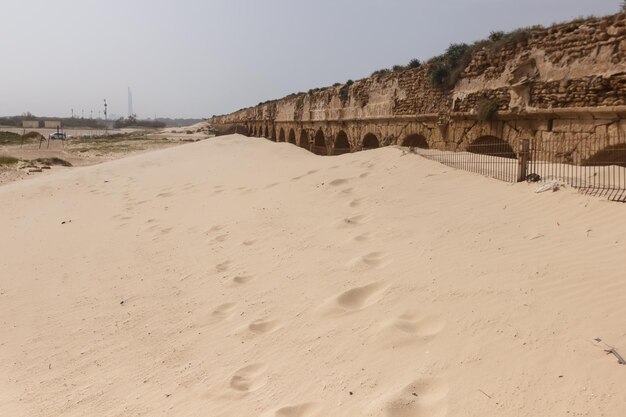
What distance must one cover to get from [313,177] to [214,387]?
5.87 m

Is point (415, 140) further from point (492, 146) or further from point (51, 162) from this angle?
point (51, 162)

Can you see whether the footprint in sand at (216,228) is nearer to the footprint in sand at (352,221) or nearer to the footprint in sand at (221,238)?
the footprint in sand at (221,238)

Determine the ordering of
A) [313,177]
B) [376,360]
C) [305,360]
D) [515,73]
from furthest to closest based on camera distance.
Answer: [515,73] < [313,177] < [305,360] < [376,360]

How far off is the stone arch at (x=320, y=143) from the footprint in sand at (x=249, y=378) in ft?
58.4

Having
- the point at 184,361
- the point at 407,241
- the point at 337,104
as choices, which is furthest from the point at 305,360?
the point at 337,104

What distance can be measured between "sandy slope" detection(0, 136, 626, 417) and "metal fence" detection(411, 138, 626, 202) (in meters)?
0.37

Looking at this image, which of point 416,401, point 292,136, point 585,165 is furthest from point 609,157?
point 292,136

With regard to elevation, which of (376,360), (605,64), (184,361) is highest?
(605,64)

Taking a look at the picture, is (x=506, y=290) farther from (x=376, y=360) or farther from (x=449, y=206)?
(x=449, y=206)

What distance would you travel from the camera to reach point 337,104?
1841 cm

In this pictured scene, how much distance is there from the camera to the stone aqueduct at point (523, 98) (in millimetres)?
7438

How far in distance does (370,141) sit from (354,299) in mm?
12611

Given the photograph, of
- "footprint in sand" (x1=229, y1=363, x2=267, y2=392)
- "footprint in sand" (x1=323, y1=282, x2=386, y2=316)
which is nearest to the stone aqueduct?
"footprint in sand" (x1=323, y1=282, x2=386, y2=316)

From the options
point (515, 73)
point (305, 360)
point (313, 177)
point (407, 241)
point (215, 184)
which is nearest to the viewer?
point (305, 360)
